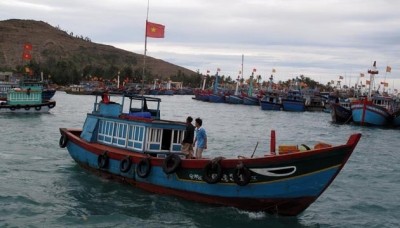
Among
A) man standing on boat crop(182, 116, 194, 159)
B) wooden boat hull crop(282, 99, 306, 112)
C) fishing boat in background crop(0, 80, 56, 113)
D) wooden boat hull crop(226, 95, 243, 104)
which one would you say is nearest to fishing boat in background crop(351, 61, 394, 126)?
wooden boat hull crop(282, 99, 306, 112)

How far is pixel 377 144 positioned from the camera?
37.6m

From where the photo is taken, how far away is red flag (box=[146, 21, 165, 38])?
19.3 meters

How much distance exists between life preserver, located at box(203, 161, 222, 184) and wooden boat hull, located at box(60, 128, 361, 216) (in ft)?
0.34

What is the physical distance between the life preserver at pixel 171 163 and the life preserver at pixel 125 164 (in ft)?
6.30

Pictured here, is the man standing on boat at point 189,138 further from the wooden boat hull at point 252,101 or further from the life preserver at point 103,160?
the wooden boat hull at point 252,101

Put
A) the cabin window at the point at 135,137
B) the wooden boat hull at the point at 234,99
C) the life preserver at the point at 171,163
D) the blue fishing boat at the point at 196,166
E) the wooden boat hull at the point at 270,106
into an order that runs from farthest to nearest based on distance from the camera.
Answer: the wooden boat hull at the point at 234,99
the wooden boat hull at the point at 270,106
the cabin window at the point at 135,137
the life preserver at the point at 171,163
the blue fishing boat at the point at 196,166

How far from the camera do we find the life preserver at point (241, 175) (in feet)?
44.9

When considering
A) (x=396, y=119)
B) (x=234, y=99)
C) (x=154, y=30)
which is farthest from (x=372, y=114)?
(x=234, y=99)

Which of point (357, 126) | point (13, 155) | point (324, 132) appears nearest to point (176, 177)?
point (13, 155)

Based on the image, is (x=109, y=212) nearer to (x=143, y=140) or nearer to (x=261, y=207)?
(x=143, y=140)

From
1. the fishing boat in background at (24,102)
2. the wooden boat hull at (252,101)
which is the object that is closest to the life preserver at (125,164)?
the fishing boat in background at (24,102)

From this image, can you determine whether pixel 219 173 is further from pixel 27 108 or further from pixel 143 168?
pixel 27 108

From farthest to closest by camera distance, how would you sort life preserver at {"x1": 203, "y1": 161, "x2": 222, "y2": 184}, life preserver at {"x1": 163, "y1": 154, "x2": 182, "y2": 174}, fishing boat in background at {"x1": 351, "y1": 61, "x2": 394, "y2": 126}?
fishing boat in background at {"x1": 351, "y1": 61, "x2": 394, "y2": 126} < life preserver at {"x1": 163, "y1": 154, "x2": 182, "y2": 174} < life preserver at {"x1": 203, "y1": 161, "x2": 222, "y2": 184}

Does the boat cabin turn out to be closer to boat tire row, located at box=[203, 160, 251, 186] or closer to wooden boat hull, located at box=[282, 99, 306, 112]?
boat tire row, located at box=[203, 160, 251, 186]
